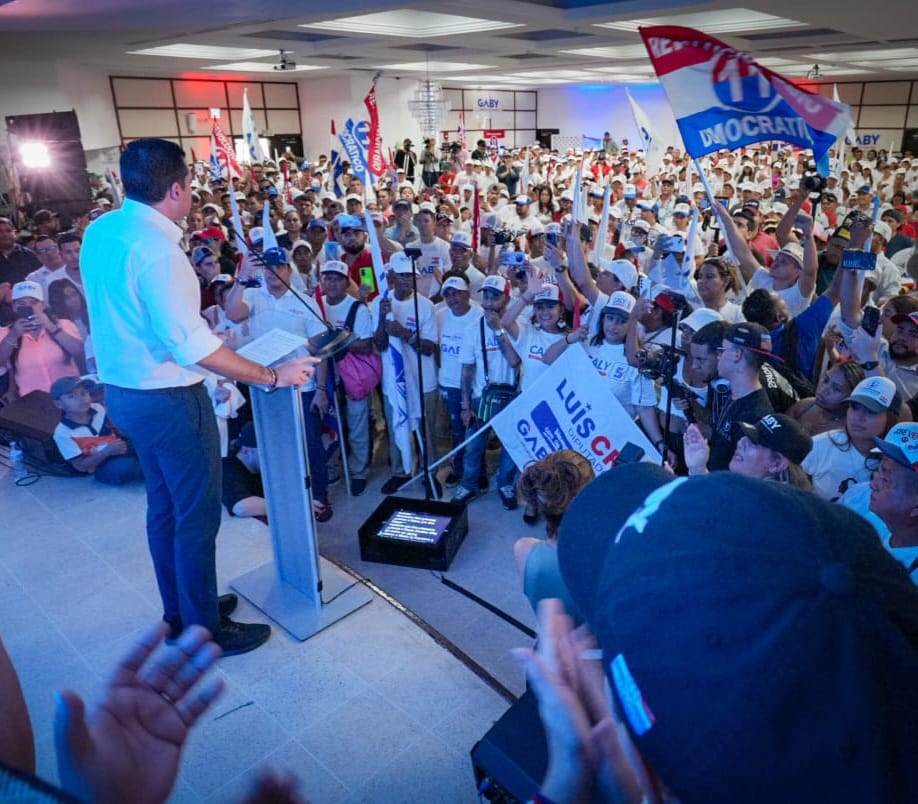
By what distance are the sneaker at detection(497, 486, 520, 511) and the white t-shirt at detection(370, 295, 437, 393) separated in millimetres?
953

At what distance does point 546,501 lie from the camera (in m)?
2.60

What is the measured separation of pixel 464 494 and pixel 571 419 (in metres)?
1.75

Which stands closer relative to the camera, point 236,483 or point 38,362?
point 236,483

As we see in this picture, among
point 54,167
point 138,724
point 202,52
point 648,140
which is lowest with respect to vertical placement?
point 54,167

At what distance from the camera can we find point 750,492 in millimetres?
766

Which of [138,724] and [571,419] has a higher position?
[138,724]

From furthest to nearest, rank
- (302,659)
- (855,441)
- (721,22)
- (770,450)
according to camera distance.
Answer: (721,22) < (855,441) < (302,659) < (770,450)

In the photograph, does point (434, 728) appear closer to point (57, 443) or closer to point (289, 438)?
point (289, 438)

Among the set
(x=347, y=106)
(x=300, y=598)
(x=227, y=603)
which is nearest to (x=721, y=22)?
(x=300, y=598)

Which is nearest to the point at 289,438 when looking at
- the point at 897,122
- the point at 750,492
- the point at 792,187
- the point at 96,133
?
the point at 750,492

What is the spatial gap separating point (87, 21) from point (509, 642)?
10.3m

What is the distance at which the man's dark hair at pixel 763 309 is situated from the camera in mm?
4512

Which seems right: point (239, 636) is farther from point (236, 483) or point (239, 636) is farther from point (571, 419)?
point (571, 419)

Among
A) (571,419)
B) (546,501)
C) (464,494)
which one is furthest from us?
(464,494)
